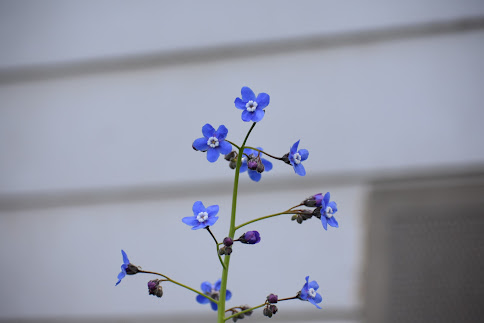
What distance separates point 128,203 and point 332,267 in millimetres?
759

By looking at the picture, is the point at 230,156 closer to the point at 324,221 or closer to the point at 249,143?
the point at 324,221

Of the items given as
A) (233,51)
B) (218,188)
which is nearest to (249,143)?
(218,188)

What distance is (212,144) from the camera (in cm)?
62

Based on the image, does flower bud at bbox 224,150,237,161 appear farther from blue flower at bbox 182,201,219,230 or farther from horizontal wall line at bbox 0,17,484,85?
horizontal wall line at bbox 0,17,484,85

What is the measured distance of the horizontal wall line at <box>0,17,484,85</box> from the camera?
1.59 m

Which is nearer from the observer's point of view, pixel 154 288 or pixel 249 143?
pixel 154 288

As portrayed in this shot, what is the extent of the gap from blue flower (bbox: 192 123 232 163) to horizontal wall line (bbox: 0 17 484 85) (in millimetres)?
1148

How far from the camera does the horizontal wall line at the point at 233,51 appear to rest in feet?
5.23

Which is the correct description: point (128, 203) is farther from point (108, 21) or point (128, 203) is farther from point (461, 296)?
point (461, 296)

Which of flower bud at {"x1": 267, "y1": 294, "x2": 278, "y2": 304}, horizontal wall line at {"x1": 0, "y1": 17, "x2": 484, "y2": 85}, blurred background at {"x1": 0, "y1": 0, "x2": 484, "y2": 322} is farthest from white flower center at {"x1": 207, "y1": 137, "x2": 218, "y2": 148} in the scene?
horizontal wall line at {"x1": 0, "y1": 17, "x2": 484, "y2": 85}

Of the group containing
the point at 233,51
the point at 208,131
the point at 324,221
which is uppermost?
the point at 233,51

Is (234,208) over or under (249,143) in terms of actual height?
under

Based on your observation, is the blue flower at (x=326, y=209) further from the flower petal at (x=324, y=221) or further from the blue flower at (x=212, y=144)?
the blue flower at (x=212, y=144)

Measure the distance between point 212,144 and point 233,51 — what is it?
116 centimetres
